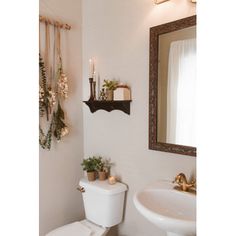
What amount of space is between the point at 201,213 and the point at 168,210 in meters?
1.17

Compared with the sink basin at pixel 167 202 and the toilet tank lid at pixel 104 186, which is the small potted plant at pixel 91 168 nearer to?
the toilet tank lid at pixel 104 186

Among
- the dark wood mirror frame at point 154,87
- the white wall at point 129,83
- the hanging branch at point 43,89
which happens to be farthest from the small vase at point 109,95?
the hanging branch at point 43,89

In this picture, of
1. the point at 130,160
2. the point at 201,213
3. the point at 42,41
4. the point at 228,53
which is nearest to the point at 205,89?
the point at 228,53

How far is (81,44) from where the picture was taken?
2.32 m

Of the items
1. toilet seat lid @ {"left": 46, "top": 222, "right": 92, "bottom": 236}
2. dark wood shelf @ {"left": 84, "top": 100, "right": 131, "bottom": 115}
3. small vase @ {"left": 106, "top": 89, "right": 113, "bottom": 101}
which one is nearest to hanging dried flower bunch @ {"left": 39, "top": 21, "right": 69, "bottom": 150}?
dark wood shelf @ {"left": 84, "top": 100, "right": 131, "bottom": 115}

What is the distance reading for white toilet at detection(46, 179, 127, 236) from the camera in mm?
1854

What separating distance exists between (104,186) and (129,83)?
0.78 meters

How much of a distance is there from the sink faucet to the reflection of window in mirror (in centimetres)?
20

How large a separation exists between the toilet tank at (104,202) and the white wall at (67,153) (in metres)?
0.29

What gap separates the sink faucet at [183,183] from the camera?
4.96 feet

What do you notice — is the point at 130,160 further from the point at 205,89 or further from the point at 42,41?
the point at 205,89

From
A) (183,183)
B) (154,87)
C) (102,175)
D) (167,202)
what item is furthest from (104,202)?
(154,87)

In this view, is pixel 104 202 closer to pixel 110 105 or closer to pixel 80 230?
pixel 80 230
